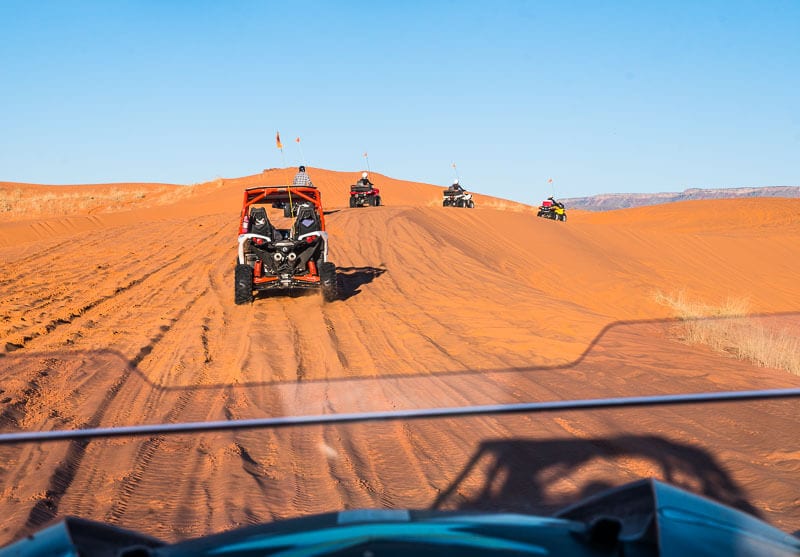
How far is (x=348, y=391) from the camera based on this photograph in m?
7.52

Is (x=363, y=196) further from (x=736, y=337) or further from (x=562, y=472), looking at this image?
(x=562, y=472)

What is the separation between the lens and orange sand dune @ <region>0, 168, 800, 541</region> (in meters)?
4.77

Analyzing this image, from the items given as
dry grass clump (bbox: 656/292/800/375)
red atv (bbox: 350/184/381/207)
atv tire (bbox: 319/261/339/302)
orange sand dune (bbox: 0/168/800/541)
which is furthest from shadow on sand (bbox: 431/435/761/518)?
red atv (bbox: 350/184/381/207)

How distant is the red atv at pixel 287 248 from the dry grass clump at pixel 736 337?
6.13 meters

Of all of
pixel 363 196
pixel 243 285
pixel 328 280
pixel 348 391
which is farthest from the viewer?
pixel 363 196

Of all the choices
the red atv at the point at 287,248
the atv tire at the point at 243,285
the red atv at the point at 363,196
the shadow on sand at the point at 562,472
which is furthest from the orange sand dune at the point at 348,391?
the red atv at the point at 363,196

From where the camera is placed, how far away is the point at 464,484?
16.2 feet

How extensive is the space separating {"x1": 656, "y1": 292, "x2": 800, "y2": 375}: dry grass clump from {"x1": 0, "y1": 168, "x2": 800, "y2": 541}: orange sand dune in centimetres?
48

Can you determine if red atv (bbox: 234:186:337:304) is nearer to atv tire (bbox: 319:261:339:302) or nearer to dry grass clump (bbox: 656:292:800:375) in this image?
atv tire (bbox: 319:261:339:302)

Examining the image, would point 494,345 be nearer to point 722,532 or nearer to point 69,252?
point 722,532

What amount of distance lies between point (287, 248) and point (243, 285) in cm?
103

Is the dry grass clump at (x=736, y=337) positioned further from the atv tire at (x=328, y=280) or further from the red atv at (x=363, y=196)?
the red atv at (x=363, y=196)

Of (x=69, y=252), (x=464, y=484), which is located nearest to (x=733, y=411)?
(x=464, y=484)

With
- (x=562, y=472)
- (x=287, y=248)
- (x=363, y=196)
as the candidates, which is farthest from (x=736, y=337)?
(x=363, y=196)
